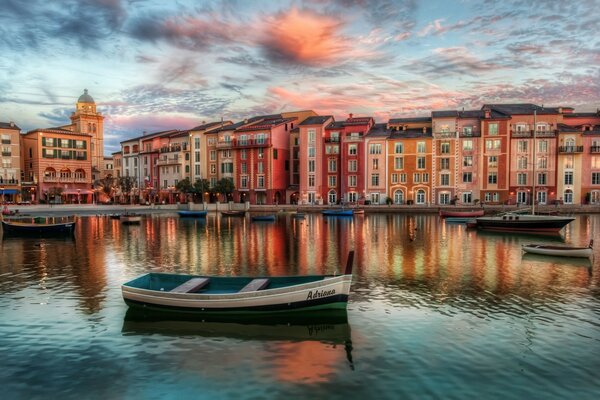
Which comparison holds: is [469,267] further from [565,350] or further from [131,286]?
[131,286]

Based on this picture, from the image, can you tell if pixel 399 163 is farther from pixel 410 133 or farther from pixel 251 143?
pixel 251 143

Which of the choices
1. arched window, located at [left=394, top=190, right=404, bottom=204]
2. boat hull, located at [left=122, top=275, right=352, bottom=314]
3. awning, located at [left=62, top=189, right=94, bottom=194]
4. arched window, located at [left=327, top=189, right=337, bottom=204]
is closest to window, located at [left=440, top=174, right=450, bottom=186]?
arched window, located at [left=394, top=190, right=404, bottom=204]

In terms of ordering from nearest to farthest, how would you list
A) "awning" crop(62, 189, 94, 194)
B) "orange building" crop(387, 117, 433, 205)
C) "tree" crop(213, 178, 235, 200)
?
"orange building" crop(387, 117, 433, 205) < "awning" crop(62, 189, 94, 194) < "tree" crop(213, 178, 235, 200)

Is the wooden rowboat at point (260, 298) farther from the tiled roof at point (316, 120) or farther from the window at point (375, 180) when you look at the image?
the tiled roof at point (316, 120)

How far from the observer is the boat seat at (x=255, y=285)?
17844mm

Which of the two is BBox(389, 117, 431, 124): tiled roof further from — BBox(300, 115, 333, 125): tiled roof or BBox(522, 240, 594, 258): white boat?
BBox(522, 240, 594, 258): white boat

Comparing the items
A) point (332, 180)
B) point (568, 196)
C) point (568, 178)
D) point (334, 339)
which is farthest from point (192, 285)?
point (568, 178)

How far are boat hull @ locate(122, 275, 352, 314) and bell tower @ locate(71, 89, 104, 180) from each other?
12942 cm

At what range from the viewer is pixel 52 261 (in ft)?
103

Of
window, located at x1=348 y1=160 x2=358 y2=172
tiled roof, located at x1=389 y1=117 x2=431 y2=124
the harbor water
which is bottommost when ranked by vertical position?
the harbor water

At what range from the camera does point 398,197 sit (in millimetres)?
89750

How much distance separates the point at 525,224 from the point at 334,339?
4063 cm

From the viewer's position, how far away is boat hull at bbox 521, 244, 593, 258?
3003 centimetres

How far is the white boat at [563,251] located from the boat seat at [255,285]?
72.4 ft
